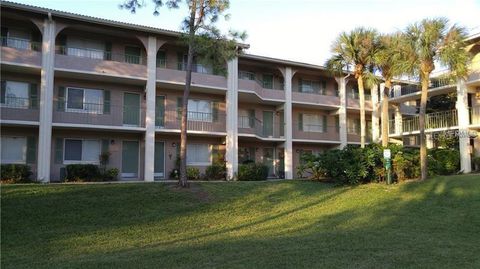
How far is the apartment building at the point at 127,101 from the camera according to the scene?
23.1 m

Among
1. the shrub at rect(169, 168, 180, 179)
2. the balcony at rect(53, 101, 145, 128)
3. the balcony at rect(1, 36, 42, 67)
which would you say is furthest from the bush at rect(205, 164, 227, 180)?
the balcony at rect(1, 36, 42, 67)

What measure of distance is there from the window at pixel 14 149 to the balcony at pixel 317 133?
17.4 metres

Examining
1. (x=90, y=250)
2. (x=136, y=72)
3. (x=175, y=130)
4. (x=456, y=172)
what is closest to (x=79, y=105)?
(x=136, y=72)

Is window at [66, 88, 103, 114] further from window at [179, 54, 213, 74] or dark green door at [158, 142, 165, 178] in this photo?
window at [179, 54, 213, 74]

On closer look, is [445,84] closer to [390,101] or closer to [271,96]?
[390,101]

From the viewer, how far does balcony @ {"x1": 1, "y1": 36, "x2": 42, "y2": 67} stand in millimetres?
22328

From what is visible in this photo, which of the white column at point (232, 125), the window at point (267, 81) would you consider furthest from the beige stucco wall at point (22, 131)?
the window at point (267, 81)

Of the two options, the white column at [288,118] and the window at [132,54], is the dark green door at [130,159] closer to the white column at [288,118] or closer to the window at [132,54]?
the window at [132,54]

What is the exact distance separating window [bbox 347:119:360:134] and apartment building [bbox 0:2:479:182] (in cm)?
389

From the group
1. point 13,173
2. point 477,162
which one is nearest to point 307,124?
point 477,162

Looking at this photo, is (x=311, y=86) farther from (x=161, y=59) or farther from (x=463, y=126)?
(x=161, y=59)

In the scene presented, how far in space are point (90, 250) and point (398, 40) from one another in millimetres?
18704

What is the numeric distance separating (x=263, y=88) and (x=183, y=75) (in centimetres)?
673

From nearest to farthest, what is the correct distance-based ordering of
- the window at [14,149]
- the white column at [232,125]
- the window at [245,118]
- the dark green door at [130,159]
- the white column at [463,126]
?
1. the window at [14,149]
2. the white column at [463,126]
3. the dark green door at [130,159]
4. the white column at [232,125]
5. the window at [245,118]
